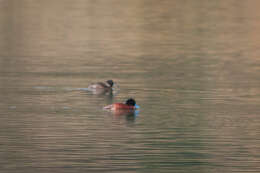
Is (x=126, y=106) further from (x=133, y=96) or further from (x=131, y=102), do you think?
(x=133, y=96)

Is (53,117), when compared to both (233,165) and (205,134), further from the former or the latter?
(233,165)

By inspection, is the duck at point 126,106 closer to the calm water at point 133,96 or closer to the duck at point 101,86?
the calm water at point 133,96

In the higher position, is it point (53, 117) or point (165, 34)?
point (165, 34)

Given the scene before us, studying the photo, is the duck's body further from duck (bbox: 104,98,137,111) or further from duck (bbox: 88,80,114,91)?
duck (bbox: 88,80,114,91)

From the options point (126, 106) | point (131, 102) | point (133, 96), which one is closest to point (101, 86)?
point (133, 96)

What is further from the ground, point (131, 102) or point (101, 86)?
point (101, 86)

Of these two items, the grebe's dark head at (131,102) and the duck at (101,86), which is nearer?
the grebe's dark head at (131,102)

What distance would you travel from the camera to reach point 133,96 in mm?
26469

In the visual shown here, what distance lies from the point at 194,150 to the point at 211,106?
629 cm

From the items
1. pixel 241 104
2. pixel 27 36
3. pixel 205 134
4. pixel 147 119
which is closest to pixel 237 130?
pixel 205 134

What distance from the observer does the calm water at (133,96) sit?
691 inches

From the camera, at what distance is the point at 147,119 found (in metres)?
22.3

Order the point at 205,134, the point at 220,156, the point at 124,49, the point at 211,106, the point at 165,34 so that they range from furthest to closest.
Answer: the point at 165,34 < the point at 124,49 < the point at 211,106 < the point at 205,134 < the point at 220,156

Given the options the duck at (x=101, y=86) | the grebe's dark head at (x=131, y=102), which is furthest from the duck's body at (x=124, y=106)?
the duck at (x=101, y=86)
